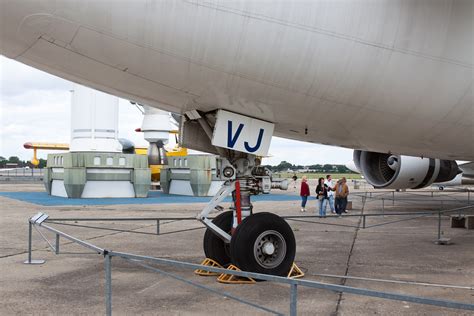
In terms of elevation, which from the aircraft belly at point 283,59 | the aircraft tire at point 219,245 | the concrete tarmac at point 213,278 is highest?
the aircraft belly at point 283,59

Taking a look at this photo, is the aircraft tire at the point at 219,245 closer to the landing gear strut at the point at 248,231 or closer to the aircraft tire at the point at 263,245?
the landing gear strut at the point at 248,231

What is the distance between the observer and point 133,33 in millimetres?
5172

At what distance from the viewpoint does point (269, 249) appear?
6742 mm

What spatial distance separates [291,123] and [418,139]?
75.1 inches

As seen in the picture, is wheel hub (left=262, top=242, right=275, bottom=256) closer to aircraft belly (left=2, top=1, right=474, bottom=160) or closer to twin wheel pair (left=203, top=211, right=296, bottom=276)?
twin wheel pair (left=203, top=211, right=296, bottom=276)

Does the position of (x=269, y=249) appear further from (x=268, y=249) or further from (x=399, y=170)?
(x=399, y=170)

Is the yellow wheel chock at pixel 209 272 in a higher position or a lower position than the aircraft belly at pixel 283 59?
lower

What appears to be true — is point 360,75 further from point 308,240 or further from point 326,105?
point 308,240

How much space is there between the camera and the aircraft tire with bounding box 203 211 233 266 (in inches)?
303

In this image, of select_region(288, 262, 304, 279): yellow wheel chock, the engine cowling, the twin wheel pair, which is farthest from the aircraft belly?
the engine cowling

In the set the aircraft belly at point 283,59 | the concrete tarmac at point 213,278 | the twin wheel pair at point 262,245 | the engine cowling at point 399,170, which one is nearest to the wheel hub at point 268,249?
the twin wheel pair at point 262,245

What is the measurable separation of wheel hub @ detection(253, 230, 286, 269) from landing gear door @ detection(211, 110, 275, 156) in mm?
1090

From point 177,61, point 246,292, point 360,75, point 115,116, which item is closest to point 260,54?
point 177,61

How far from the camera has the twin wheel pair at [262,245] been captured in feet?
21.5
